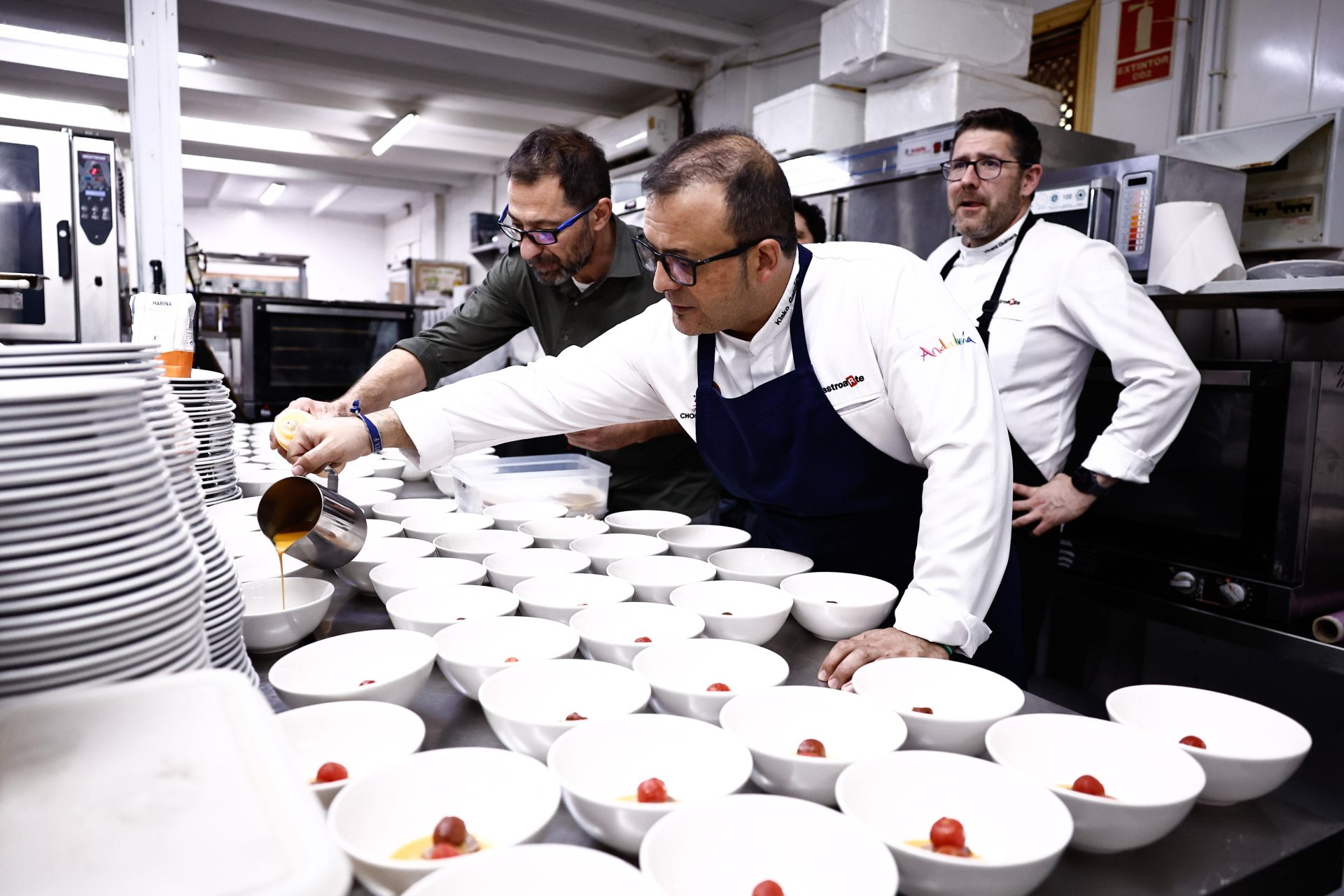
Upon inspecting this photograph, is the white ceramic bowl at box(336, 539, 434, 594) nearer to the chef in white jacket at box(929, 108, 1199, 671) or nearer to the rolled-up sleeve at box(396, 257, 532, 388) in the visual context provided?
the rolled-up sleeve at box(396, 257, 532, 388)

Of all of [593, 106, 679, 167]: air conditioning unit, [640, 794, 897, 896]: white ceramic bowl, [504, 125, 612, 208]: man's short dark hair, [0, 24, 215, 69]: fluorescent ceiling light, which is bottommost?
[640, 794, 897, 896]: white ceramic bowl

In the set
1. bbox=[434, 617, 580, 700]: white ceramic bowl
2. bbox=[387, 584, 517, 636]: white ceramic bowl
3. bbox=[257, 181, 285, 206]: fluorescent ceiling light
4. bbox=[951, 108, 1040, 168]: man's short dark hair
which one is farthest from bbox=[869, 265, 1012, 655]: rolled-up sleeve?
bbox=[257, 181, 285, 206]: fluorescent ceiling light

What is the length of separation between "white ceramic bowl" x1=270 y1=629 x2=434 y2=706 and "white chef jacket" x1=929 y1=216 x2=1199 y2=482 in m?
1.96

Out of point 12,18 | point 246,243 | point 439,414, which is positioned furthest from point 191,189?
point 439,414

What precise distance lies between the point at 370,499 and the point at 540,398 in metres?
0.46

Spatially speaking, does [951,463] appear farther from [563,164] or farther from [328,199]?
[328,199]

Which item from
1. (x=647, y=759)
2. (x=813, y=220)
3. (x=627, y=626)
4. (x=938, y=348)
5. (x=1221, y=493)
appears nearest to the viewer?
(x=647, y=759)

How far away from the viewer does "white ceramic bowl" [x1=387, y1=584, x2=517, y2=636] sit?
4.09 feet

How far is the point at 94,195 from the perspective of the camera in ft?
11.8

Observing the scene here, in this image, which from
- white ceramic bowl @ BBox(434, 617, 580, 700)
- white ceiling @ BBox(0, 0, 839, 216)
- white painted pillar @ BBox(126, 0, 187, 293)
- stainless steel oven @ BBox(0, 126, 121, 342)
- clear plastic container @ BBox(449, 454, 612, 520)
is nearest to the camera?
white ceramic bowl @ BBox(434, 617, 580, 700)

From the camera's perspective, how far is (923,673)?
1.17 meters

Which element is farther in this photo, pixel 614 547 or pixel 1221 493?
pixel 1221 493

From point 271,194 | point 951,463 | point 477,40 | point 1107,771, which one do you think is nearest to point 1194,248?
point 951,463

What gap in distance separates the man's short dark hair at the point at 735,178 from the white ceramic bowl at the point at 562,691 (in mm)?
829
